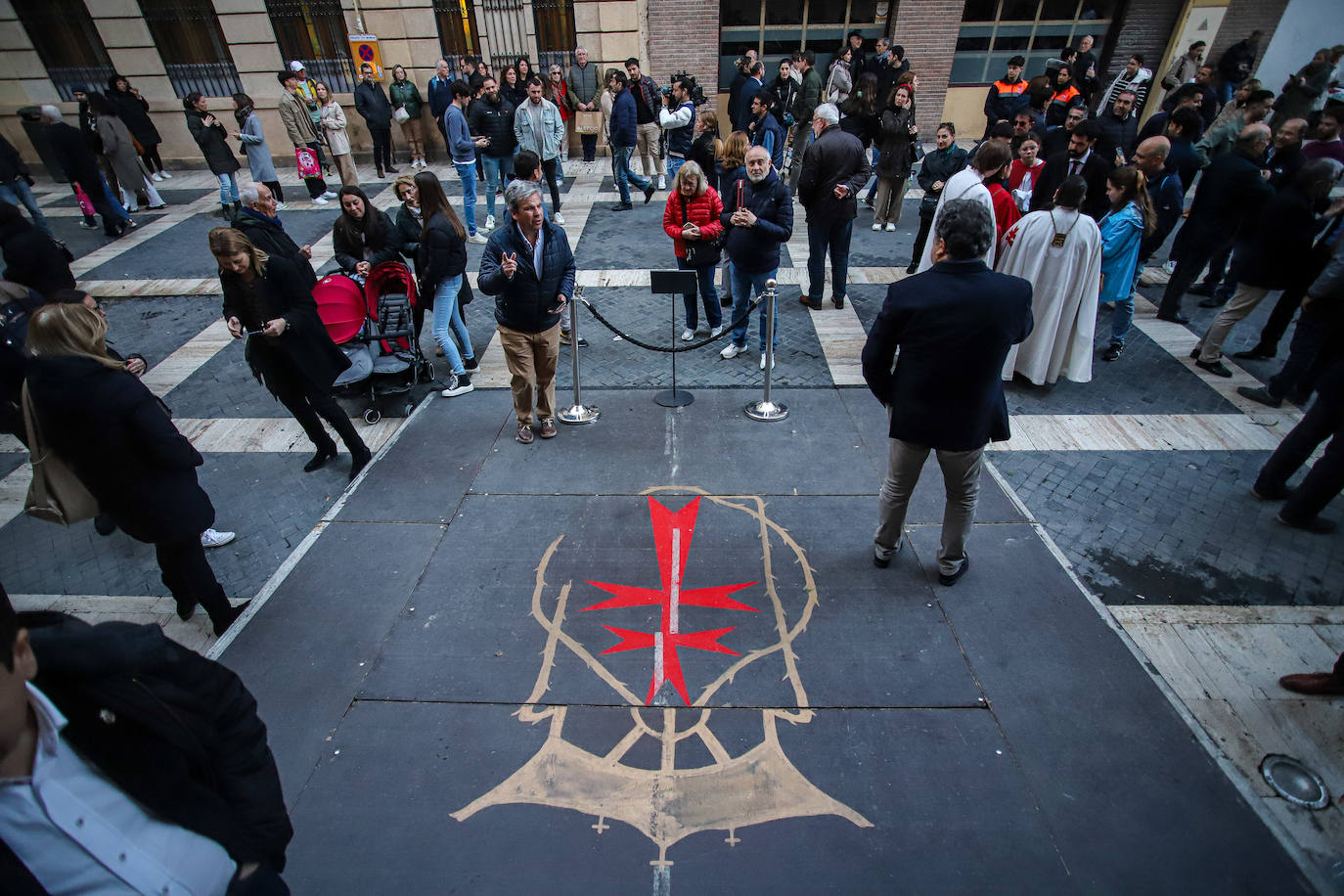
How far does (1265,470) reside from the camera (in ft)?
16.0

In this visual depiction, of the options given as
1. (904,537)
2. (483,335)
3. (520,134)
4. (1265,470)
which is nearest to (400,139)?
(520,134)

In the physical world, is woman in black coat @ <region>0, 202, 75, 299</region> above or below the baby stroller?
above

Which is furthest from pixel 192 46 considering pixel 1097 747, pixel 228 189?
pixel 1097 747

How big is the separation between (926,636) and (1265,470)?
3184 millimetres

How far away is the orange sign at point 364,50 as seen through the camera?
13055mm

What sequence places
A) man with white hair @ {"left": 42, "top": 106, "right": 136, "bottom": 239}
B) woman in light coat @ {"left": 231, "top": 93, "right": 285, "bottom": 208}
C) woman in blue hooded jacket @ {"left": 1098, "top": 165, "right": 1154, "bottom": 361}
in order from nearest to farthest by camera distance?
woman in blue hooded jacket @ {"left": 1098, "top": 165, "right": 1154, "bottom": 361}
man with white hair @ {"left": 42, "top": 106, "right": 136, "bottom": 239}
woman in light coat @ {"left": 231, "top": 93, "right": 285, "bottom": 208}

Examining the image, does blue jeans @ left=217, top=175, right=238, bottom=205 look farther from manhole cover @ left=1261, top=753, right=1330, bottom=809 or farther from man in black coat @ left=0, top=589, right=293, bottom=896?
manhole cover @ left=1261, top=753, right=1330, bottom=809

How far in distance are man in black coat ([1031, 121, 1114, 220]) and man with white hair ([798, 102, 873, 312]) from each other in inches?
71.9

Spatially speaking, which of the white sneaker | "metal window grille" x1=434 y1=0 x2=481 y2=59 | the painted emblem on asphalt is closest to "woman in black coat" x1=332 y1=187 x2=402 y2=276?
the white sneaker

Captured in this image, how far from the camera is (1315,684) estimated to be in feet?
11.5

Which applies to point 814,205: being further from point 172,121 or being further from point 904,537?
point 172,121

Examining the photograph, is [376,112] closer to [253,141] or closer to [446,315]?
[253,141]

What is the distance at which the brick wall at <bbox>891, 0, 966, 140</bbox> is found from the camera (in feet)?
44.6

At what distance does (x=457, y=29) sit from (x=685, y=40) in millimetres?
4661
